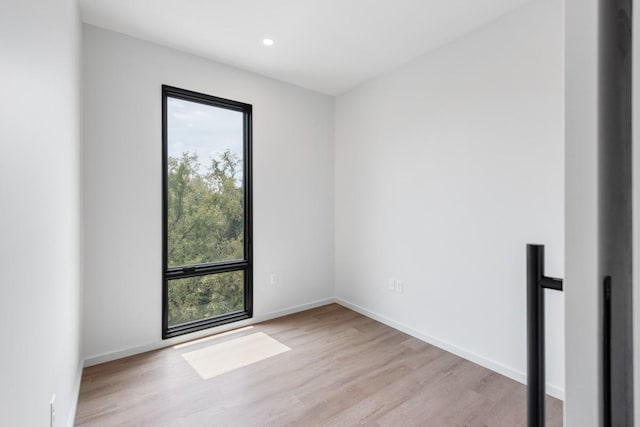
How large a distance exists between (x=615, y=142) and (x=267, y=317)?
3370 millimetres

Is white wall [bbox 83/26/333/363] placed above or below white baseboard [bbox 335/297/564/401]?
above

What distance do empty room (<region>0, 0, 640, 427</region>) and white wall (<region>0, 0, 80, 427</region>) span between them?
0.01m

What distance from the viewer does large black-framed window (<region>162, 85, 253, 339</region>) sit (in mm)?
2830

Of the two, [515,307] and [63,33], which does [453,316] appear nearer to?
[515,307]

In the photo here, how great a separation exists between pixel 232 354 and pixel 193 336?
51 cm

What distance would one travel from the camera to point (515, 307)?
222 centimetres

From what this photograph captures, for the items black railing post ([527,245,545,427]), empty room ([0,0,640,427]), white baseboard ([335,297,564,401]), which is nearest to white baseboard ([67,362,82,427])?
empty room ([0,0,640,427])

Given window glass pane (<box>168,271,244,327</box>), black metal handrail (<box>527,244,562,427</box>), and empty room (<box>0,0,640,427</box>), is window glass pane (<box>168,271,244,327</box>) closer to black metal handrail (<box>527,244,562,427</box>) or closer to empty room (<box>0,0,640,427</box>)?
empty room (<box>0,0,640,427</box>)

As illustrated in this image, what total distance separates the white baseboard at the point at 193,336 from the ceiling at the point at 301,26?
2.56 meters

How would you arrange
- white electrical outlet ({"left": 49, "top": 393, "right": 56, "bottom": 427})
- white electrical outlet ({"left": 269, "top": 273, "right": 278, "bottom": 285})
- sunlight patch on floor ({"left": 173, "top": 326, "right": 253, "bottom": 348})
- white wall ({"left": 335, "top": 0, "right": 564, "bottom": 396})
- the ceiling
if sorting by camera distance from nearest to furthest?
1. white electrical outlet ({"left": 49, "top": 393, "right": 56, "bottom": 427})
2. white wall ({"left": 335, "top": 0, "right": 564, "bottom": 396})
3. the ceiling
4. sunlight patch on floor ({"left": 173, "top": 326, "right": 253, "bottom": 348})
5. white electrical outlet ({"left": 269, "top": 273, "right": 278, "bottom": 285})

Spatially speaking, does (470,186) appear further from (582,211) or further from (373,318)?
(582,211)

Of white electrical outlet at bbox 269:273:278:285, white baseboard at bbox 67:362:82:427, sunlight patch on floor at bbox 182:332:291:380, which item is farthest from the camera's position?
white electrical outlet at bbox 269:273:278:285

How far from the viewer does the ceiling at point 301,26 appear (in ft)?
Answer: 7.20

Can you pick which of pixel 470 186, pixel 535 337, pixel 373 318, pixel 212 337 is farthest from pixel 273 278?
pixel 535 337
